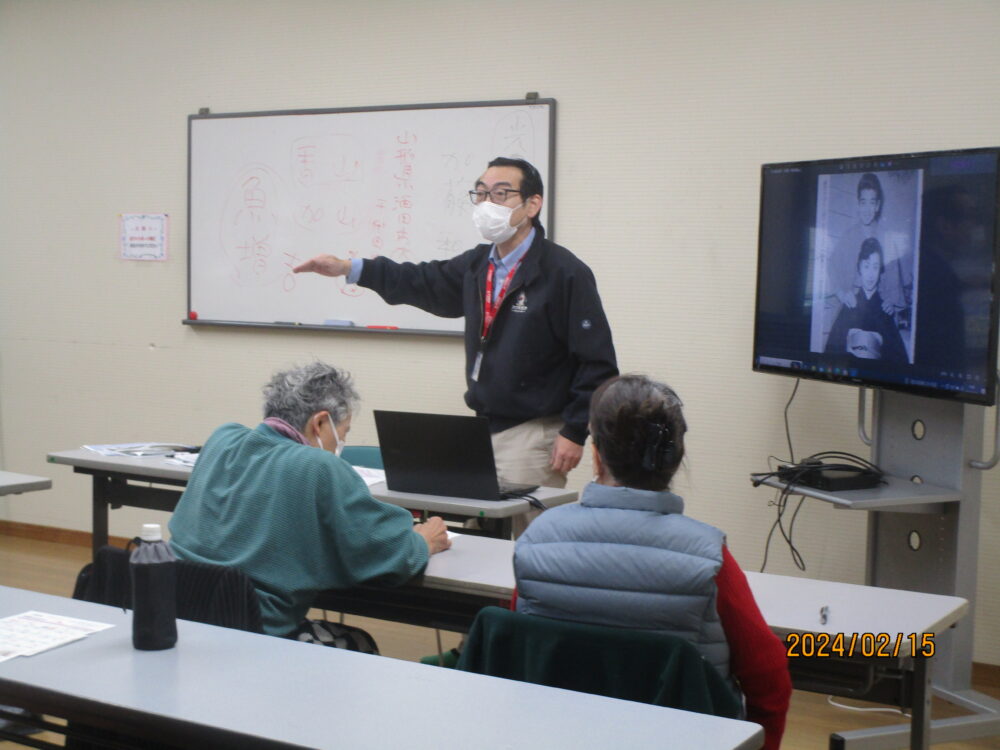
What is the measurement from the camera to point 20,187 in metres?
5.73

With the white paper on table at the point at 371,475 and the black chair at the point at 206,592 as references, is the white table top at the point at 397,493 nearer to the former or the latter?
the white paper on table at the point at 371,475

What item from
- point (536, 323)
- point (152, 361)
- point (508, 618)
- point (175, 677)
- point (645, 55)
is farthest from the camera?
point (152, 361)

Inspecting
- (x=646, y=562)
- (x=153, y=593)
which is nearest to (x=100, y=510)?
(x=153, y=593)

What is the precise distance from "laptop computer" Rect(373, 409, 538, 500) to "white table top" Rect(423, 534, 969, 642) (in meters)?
0.34

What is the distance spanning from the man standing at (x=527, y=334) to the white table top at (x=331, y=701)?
1.78 m

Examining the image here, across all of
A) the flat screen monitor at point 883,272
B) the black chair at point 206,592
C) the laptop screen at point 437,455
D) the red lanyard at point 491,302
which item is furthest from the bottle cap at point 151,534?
the flat screen monitor at point 883,272

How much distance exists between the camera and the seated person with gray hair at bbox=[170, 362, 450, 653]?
2.21m

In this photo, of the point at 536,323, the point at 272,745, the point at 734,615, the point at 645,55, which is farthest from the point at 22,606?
the point at 645,55

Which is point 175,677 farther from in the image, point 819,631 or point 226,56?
point 226,56

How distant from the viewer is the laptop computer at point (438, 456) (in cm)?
279

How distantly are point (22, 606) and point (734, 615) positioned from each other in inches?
49.9

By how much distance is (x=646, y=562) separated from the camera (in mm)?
1691

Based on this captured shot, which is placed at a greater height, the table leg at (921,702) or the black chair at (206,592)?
the black chair at (206,592)

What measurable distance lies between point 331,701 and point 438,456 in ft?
4.62
